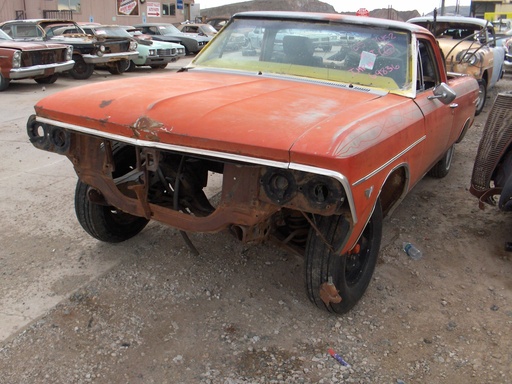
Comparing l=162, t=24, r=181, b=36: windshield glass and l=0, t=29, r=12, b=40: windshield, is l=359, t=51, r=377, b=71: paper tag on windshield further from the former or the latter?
l=162, t=24, r=181, b=36: windshield glass

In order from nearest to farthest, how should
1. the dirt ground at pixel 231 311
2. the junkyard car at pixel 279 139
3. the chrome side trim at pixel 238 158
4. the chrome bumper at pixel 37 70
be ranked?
1. the chrome side trim at pixel 238 158
2. the junkyard car at pixel 279 139
3. the dirt ground at pixel 231 311
4. the chrome bumper at pixel 37 70

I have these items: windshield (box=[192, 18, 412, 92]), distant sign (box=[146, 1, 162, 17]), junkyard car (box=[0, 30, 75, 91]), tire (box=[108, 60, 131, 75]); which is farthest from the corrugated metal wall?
windshield (box=[192, 18, 412, 92])

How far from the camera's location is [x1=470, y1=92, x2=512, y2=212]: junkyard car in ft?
13.3

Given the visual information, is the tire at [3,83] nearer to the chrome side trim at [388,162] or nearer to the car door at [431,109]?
the car door at [431,109]

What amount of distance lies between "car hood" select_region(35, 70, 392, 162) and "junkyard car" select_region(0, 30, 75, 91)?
8.33m

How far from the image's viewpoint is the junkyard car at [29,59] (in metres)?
10.4

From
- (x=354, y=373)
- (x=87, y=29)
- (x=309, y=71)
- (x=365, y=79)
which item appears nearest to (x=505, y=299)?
(x=354, y=373)

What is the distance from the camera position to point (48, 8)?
1089 inches

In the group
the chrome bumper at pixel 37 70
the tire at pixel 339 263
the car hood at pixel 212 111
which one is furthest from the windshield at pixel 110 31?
the tire at pixel 339 263

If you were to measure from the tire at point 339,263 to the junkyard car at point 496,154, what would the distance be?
59.7 inches

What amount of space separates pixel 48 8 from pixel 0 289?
28427 millimetres

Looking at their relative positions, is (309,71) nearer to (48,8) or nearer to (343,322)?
(343,322)

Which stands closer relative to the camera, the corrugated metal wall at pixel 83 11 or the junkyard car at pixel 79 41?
the junkyard car at pixel 79 41

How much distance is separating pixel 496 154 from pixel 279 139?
2586 mm
